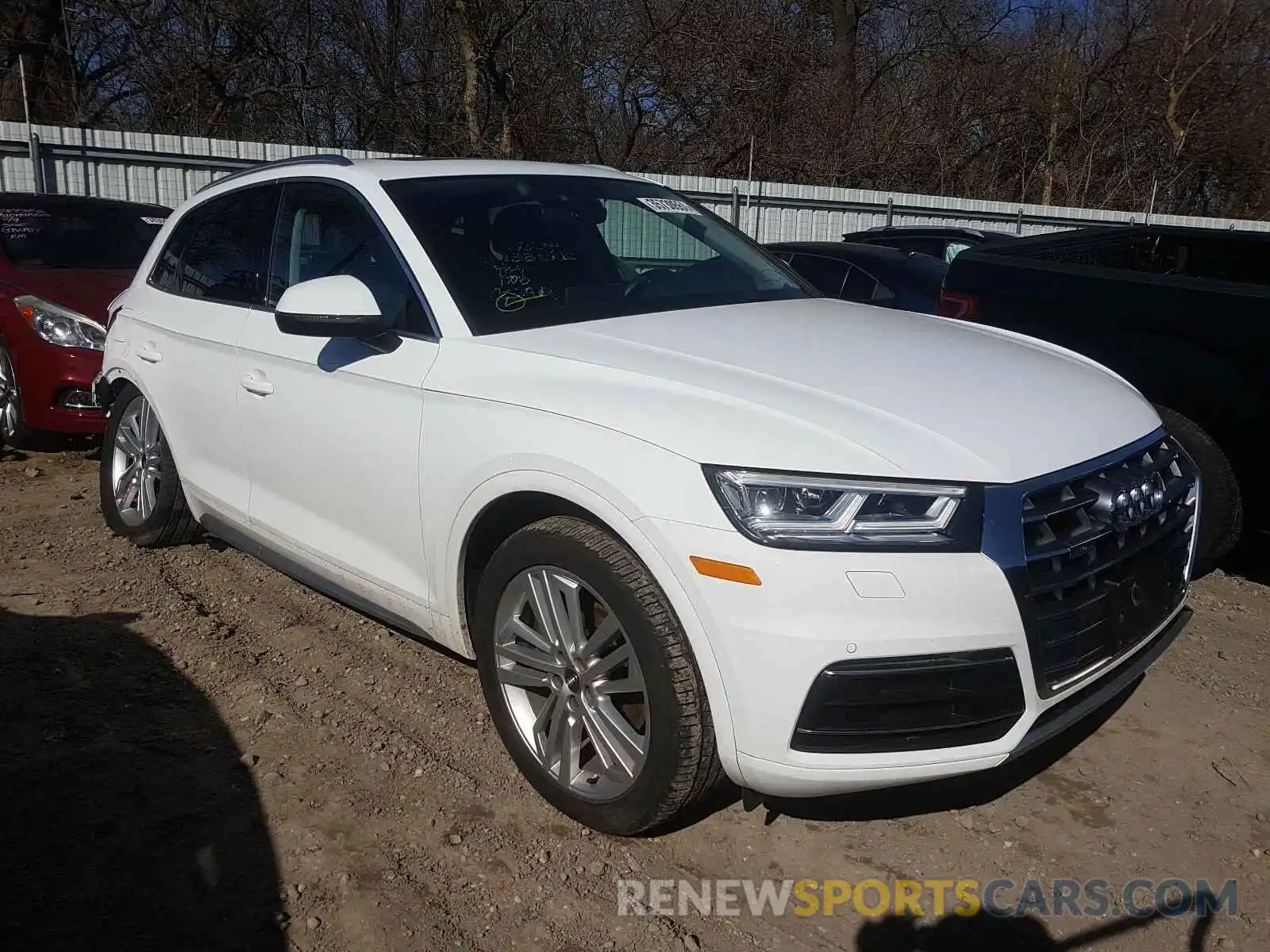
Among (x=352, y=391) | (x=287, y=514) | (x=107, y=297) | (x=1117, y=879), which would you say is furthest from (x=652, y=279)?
(x=107, y=297)

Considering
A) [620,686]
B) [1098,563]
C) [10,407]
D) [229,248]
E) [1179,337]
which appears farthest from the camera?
[10,407]

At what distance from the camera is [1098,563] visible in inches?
103

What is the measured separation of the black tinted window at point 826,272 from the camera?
8.55m

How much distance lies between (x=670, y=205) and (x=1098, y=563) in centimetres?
231

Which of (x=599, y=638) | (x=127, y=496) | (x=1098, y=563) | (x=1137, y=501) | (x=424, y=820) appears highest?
(x=1137, y=501)

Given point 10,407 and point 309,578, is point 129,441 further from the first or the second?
point 10,407

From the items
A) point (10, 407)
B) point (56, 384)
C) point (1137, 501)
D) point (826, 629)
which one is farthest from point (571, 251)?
point (10, 407)

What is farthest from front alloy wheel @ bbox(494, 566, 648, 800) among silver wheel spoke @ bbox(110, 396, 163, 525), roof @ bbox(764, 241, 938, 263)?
roof @ bbox(764, 241, 938, 263)

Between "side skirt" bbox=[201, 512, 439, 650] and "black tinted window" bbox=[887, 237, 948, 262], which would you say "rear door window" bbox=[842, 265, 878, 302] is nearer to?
"black tinted window" bbox=[887, 237, 948, 262]

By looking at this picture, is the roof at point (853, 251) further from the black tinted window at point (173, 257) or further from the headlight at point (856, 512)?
the headlight at point (856, 512)

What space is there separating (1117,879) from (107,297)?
21.3ft

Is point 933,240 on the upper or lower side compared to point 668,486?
upper

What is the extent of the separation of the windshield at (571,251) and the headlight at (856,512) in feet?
3.67

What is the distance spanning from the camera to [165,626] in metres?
4.29
